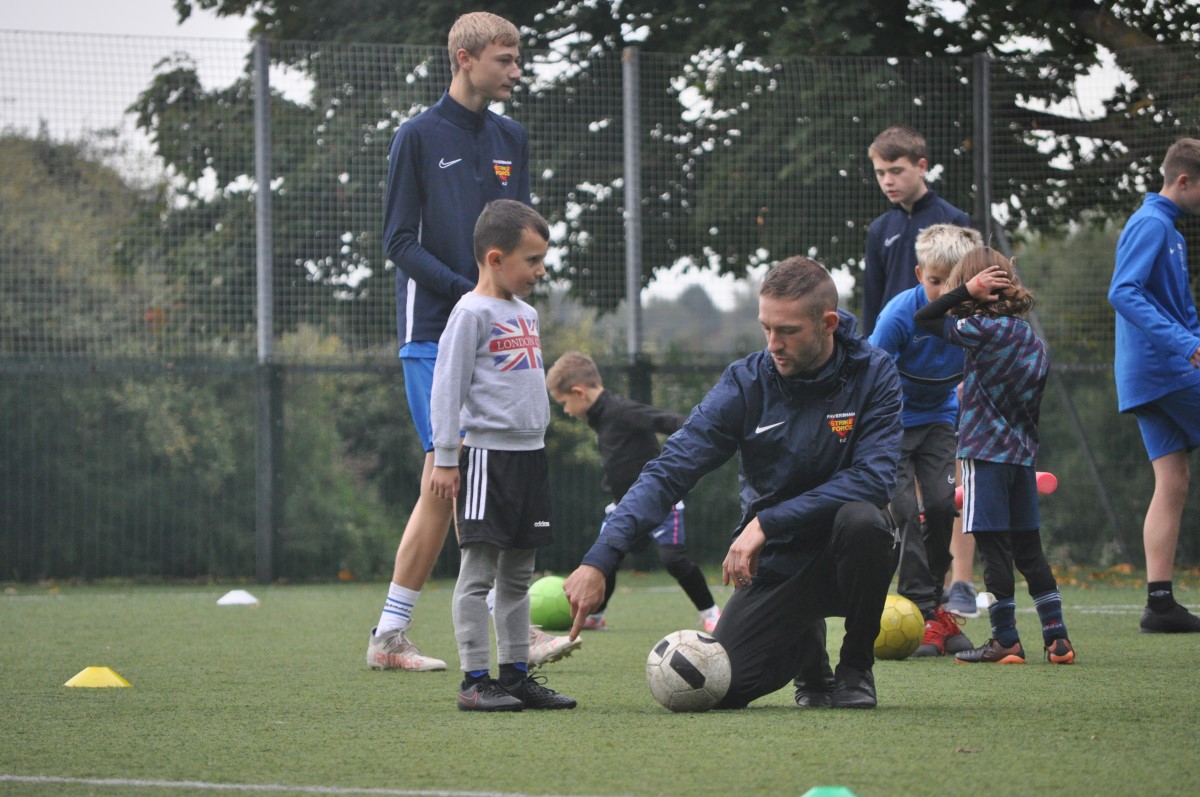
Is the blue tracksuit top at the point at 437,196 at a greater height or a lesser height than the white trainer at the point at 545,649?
greater

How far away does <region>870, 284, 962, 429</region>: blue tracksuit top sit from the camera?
5984 mm

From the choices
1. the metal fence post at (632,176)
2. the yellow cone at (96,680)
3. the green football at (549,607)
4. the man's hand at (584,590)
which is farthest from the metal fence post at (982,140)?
the man's hand at (584,590)

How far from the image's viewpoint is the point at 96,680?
16.2 feet

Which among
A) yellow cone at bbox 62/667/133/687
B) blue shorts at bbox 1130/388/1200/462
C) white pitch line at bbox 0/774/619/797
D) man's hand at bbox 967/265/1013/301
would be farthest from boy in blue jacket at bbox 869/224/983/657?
white pitch line at bbox 0/774/619/797

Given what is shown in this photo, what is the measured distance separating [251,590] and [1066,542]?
6.30 metres

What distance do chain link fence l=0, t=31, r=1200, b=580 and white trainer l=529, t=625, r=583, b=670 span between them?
5858 mm

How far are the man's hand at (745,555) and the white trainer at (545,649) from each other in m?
0.69

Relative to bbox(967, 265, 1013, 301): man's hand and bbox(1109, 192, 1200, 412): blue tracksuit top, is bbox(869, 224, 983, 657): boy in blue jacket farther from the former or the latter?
bbox(1109, 192, 1200, 412): blue tracksuit top

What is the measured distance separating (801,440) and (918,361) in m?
2.08

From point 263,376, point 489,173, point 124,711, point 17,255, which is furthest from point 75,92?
point 124,711

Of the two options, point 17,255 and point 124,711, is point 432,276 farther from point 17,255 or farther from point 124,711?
point 17,255

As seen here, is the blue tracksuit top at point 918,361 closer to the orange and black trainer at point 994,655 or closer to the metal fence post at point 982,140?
the orange and black trainer at point 994,655

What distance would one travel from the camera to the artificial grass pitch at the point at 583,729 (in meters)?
3.12

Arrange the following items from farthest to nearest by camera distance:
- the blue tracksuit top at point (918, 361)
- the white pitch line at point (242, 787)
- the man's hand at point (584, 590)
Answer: the blue tracksuit top at point (918, 361) < the man's hand at point (584, 590) < the white pitch line at point (242, 787)
